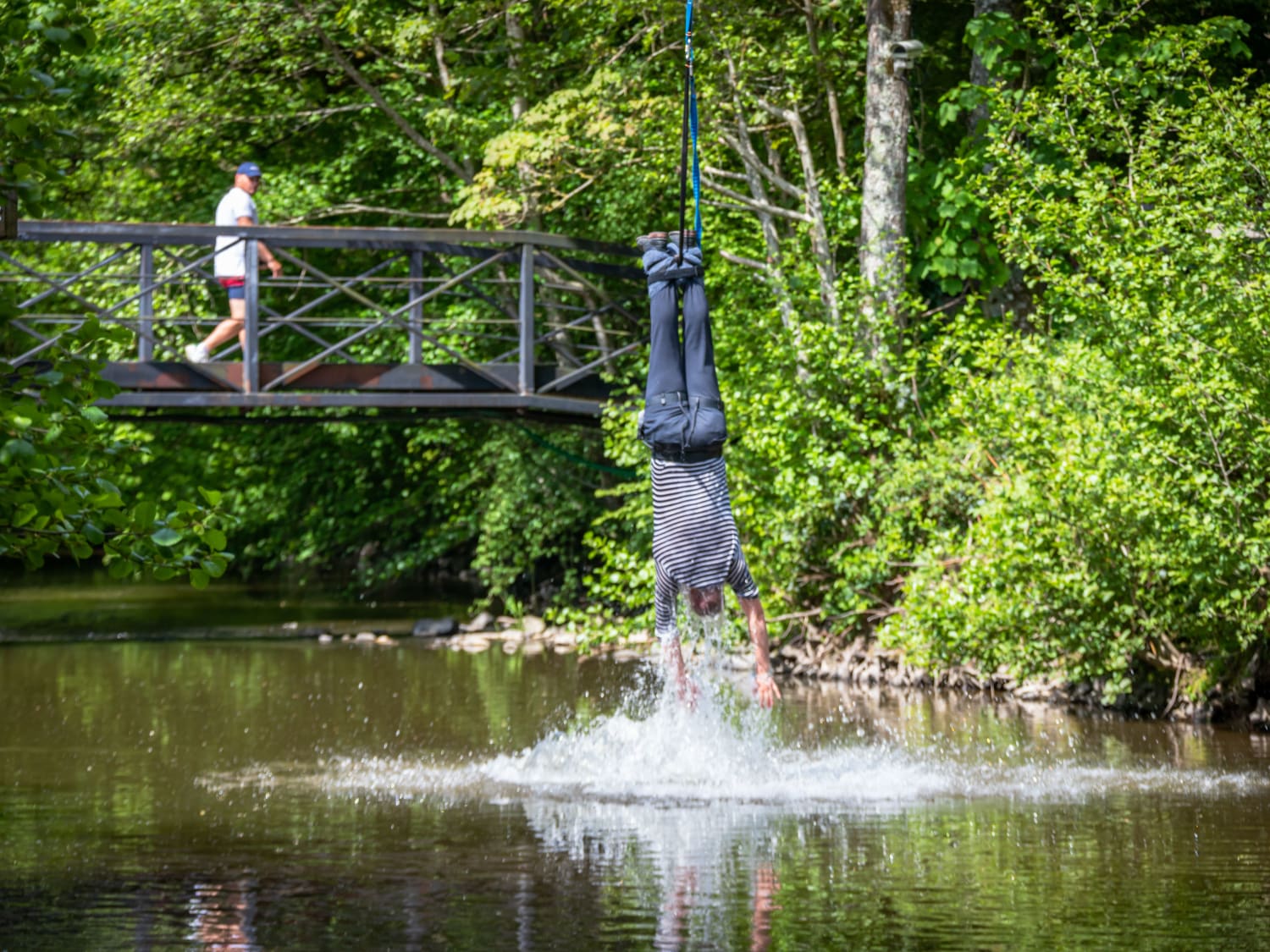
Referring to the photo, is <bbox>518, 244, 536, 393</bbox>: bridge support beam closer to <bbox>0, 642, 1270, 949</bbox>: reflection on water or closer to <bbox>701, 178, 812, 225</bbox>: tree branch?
<bbox>701, 178, 812, 225</bbox>: tree branch

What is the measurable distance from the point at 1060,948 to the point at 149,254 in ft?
39.9

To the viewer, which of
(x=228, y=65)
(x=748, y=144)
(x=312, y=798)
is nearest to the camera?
(x=312, y=798)

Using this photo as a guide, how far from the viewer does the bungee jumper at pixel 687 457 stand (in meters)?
9.28

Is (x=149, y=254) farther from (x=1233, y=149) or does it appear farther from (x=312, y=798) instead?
(x=1233, y=149)

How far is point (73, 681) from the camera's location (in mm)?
14859

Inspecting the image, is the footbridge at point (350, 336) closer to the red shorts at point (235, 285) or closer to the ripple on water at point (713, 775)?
the red shorts at point (235, 285)

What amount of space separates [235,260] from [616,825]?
946 cm

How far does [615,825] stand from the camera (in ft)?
26.8

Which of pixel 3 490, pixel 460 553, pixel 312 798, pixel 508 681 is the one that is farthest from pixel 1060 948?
pixel 460 553

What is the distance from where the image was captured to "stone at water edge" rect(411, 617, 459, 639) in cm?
1966

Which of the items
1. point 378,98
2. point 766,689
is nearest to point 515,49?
point 378,98

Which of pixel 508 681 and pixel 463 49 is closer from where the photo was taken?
pixel 508 681

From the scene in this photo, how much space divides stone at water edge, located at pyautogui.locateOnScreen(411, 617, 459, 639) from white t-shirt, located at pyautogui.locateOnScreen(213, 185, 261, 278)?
17.4ft

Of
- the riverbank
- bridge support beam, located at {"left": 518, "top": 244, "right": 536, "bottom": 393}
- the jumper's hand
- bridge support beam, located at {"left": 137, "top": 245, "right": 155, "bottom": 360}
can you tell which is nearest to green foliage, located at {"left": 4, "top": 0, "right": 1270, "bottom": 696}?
the riverbank
